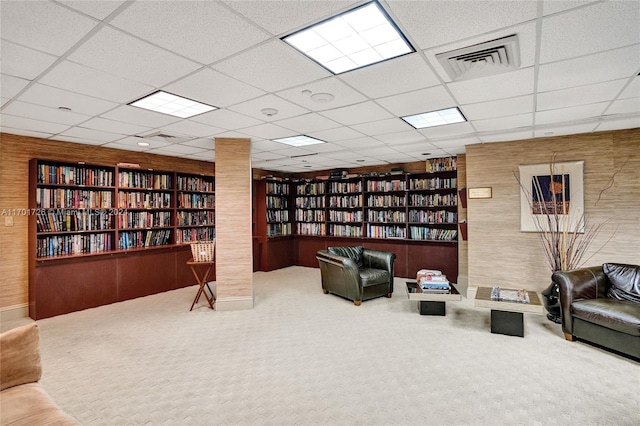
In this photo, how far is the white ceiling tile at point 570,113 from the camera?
3579 mm

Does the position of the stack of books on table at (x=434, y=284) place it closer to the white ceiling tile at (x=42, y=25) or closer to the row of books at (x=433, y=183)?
the row of books at (x=433, y=183)

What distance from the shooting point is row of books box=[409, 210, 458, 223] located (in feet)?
22.5

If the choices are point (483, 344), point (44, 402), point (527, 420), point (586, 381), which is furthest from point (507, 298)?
point (44, 402)

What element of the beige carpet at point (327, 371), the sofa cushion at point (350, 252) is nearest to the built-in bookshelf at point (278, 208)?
the sofa cushion at point (350, 252)

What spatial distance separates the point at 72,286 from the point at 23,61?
12.0ft

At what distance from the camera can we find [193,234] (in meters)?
6.68

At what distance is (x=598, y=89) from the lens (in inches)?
121

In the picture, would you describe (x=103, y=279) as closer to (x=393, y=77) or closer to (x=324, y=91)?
(x=324, y=91)

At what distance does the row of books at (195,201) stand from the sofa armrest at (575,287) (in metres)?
6.11

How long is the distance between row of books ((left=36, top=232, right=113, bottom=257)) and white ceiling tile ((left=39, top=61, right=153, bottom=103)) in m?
2.91

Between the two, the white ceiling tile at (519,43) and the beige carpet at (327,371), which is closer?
the white ceiling tile at (519,43)

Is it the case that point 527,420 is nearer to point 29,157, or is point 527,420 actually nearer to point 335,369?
point 335,369

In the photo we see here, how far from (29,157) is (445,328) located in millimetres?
6213

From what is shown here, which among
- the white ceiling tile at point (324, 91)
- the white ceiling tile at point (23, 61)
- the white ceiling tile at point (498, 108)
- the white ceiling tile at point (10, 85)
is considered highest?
the white ceiling tile at point (498, 108)
